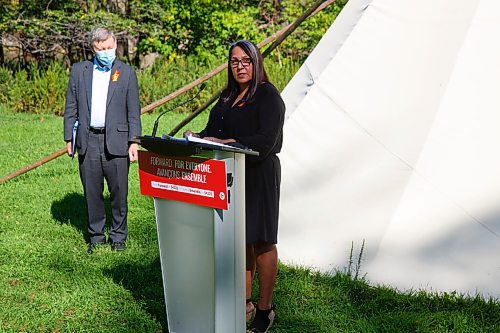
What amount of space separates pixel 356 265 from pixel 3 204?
437 centimetres

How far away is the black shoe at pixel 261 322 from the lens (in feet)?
15.6

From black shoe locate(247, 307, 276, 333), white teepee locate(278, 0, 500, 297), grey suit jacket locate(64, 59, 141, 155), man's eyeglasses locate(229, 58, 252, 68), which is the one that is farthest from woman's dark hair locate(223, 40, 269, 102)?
grey suit jacket locate(64, 59, 141, 155)

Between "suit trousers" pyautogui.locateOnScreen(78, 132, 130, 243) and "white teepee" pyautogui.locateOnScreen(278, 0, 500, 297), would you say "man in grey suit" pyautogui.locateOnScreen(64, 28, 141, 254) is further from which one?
"white teepee" pyautogui.locateOnScreen(278, 0, 500, 297)

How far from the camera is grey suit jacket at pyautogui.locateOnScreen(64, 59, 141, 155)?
6230mm

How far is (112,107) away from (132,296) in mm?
1667

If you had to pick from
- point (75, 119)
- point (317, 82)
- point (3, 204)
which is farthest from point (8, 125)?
point (317, 82)

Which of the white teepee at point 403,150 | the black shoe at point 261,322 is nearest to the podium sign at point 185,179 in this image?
the black shoe at point 261,322

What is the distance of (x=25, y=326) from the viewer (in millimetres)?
4977

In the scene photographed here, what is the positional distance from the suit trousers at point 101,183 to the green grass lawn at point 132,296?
19 cm

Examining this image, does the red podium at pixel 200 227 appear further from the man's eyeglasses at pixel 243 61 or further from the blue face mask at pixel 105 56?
the blue face mask at pixel 105 56

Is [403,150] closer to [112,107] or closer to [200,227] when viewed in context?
[200,227]

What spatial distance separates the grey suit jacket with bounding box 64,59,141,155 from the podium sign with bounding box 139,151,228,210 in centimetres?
205

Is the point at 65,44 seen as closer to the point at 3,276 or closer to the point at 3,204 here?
the point at 3,204

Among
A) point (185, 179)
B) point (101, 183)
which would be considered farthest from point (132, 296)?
point (185, 179)
